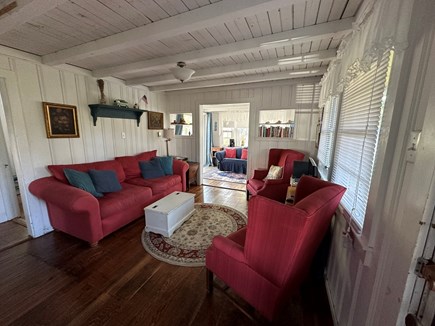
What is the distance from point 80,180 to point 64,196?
44 cm

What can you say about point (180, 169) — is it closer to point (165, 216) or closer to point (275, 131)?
point (165, 216)

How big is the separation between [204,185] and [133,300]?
10.7 ft

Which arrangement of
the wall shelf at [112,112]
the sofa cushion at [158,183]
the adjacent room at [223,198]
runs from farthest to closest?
1. the sofa cushion at [158,183]
2. the wall shelf at [112,112]
3. the adjacent room at [223,198]

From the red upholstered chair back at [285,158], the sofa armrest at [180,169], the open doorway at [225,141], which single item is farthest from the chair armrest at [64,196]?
the open doorway at [225,141]

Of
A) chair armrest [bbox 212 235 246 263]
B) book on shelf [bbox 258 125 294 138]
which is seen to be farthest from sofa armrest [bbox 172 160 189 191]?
chair armrest [bbox 212 235 246 263]

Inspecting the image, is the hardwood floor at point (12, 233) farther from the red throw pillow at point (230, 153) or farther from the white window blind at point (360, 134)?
the red throw pillow at point (230, 153)

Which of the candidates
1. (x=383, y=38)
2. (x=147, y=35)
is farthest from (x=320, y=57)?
(x=147, y=35)

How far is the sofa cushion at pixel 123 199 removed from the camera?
228 cm

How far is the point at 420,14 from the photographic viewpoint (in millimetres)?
733

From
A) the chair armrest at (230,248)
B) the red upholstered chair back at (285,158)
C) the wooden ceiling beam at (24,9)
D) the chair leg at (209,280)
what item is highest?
the wooden ceiling beam at (24,9)

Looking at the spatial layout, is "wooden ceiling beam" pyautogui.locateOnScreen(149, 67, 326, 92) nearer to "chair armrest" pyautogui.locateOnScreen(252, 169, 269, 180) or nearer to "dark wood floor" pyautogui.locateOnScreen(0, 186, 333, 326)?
"chair armrest" pyautogui.locateOnScreen(252, 169, 269, 180)

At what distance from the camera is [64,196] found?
2.04 meters

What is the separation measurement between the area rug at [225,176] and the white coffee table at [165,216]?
267cm

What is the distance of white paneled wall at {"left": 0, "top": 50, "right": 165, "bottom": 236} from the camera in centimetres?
217
